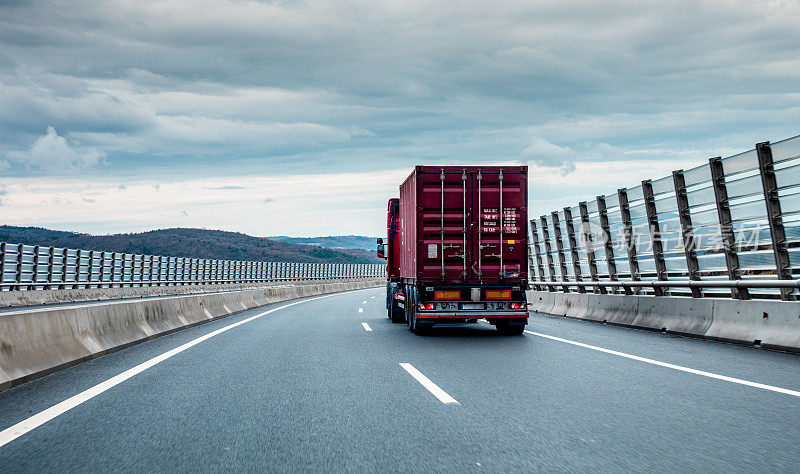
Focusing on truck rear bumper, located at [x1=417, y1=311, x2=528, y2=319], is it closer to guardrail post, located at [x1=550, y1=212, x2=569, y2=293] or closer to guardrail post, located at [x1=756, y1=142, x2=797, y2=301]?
guardrail post, located at [x1=756, y1=142, x2=797, y2=301]

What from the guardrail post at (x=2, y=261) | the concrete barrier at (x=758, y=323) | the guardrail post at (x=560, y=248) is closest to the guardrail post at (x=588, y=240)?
the guardrail post at (x=560, y=248)

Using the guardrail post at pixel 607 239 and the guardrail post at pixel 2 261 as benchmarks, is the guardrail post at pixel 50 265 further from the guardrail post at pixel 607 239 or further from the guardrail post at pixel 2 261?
the guardrail post at pixel 607 239

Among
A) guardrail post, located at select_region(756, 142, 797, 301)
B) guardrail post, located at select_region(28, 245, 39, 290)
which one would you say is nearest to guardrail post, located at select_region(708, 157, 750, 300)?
guardrail post, located at select_region(756, 142, 797, 301)

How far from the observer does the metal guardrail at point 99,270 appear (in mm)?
28375

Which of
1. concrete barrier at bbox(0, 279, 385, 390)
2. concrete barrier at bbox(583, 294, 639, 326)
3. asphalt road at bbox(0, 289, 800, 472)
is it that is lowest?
asphalt road at bbox(0, 289, 800, 472)

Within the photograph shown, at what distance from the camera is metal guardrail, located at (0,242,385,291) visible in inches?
1117

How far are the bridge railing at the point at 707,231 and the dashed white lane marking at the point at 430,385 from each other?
5968 millimetres

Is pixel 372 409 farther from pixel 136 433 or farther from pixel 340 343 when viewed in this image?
pixel 340 343

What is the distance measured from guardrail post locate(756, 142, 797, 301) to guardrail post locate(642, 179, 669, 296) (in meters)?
3.89

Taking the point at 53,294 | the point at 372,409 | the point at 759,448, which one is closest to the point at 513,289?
the point at 372,409

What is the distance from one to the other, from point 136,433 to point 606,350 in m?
7.69

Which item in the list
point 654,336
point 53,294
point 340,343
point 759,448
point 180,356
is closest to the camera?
point 759,448

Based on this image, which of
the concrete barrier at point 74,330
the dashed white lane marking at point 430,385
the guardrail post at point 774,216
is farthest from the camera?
the guardrail post at point 774,216

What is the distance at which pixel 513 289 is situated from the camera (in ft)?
48.6
